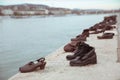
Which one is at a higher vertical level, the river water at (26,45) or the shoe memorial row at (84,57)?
the shoe memorial row at (84,57)

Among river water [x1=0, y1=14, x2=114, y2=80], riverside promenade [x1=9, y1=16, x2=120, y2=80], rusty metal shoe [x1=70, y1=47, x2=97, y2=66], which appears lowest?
river water [x1=0, y1=14, x2=114, y2=80]

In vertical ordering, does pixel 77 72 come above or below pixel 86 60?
below

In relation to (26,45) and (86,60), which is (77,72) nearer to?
(86,60)

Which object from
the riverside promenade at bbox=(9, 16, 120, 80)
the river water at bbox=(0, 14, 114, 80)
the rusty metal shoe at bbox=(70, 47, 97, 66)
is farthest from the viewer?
the river water at bbox=(0, 14, 114, 80)

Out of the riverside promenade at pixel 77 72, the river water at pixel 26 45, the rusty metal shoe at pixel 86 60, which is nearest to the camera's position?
the riverside promenade at pixel 77 72

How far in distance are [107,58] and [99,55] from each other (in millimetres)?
621

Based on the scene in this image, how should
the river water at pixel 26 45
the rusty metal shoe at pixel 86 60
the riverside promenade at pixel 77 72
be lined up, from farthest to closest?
the river water at pixel 26 45
the rusty metal shoe at pixel 86 60
the riverside promenade at pixel 77 72

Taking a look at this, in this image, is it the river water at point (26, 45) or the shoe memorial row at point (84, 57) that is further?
the river water at point (26, 45)

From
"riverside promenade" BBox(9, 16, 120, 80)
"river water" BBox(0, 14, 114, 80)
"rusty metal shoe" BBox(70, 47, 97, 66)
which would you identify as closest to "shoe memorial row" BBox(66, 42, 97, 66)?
"rusty metal shoe" BBox(70, 47, 97, 66)

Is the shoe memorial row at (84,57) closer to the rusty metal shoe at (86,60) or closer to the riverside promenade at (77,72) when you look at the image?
the rusty metal shoe at (86,60)

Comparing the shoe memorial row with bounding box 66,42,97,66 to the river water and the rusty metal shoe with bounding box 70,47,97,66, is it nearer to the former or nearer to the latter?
the rusty metal shoe with bounding box 70,47,97,66

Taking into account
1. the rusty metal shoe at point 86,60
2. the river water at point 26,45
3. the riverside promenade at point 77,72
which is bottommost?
the river water at point 26,45

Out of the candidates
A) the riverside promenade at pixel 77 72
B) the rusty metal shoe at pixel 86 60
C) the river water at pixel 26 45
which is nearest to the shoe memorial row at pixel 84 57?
the rusty metal shoe at pixel 86 60

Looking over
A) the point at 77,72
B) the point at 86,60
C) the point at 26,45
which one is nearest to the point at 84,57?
the point at 86,60
